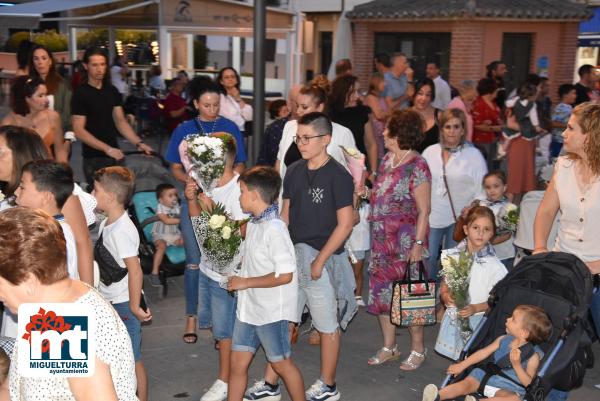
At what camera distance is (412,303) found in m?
5.77

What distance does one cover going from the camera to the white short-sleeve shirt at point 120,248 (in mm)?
4816

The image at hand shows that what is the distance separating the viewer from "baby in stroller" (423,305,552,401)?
190 inches

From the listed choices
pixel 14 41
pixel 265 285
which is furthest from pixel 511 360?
pixel 14 41

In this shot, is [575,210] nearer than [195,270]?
Yes

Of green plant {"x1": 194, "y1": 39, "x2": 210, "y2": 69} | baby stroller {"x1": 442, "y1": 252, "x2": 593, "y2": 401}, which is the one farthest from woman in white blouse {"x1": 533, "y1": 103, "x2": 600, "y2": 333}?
green plant {"x1": 194, "y1": 39, "x2": 210, "y2": 69}

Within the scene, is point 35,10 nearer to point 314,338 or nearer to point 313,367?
point 314,338

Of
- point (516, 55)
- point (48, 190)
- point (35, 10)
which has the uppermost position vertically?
point (35, 10)

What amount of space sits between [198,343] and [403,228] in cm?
203

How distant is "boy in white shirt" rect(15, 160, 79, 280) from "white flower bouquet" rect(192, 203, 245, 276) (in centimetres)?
103

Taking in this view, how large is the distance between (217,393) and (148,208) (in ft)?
9.64

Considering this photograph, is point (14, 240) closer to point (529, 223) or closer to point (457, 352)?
point (457, 352)

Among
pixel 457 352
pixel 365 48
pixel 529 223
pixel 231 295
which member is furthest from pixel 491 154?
pixel 365 48

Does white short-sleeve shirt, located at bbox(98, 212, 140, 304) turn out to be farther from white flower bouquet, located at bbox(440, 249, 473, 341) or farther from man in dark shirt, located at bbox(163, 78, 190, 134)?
man in dark shirt, located at bbox(163, 78, 190, 134)

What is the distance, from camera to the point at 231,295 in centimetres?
525
